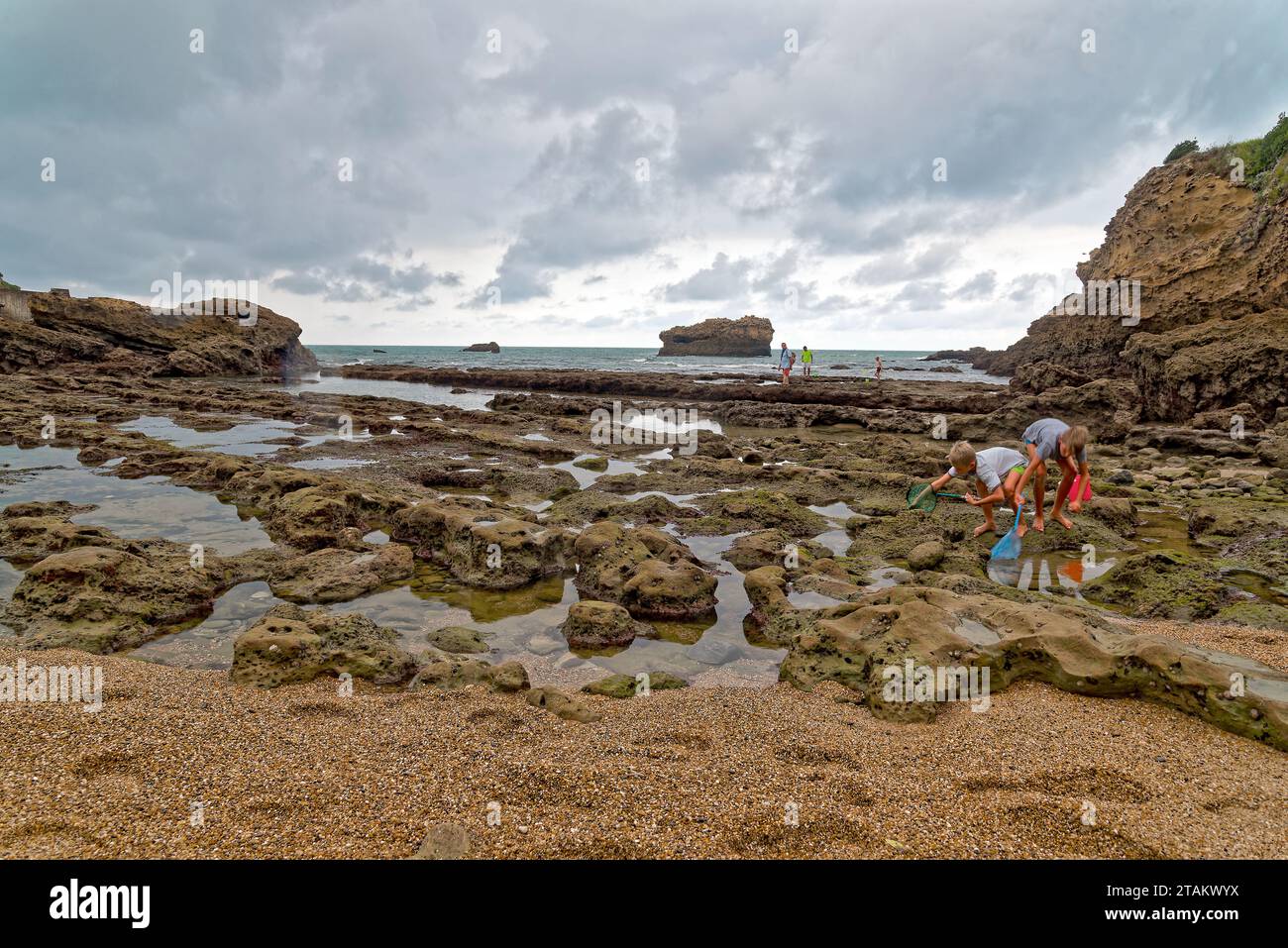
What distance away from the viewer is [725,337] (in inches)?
5325

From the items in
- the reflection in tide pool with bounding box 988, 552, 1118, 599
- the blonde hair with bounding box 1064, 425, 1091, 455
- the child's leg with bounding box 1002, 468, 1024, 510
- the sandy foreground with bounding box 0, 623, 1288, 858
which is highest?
the blonde hair with bounding box 1064, 425, 1091, 455

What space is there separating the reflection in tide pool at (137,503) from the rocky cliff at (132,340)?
111 feet

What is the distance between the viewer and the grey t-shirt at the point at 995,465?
31.5 ft

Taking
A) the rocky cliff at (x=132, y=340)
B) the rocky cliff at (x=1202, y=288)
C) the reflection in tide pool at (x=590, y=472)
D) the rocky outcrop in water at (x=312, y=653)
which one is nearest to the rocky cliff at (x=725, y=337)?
the rocky cliff at (x=132, y=340)

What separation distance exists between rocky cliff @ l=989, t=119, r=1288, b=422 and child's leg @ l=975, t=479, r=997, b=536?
1780 cm

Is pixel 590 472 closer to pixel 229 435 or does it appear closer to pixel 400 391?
pixel 229 435

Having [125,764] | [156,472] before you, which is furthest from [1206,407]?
[156,472]

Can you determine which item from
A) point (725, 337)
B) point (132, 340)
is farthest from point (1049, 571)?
point (725, 337)

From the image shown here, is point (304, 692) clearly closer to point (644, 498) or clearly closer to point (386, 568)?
point (386, 568)

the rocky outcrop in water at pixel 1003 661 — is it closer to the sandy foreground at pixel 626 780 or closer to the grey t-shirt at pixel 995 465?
the sandy foreground at pixel 626 780

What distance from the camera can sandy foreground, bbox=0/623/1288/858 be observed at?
Result: 3244mm

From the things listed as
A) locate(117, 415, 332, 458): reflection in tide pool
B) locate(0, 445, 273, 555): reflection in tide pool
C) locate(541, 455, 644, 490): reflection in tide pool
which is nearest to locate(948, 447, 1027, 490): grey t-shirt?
locate(541, 455, 644, 490): reflection in tide pool

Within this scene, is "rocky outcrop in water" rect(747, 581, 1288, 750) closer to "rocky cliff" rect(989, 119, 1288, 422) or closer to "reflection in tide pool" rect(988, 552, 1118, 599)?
"reflection in tide pool" rect(988, 552, 1118, 599)
